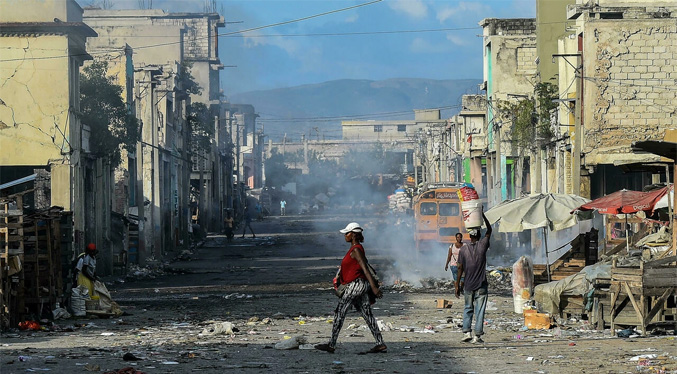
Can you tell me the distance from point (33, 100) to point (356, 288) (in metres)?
18.6

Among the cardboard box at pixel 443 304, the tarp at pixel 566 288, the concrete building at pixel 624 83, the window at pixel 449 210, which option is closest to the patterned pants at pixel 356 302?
the tarp at pixel 566 288

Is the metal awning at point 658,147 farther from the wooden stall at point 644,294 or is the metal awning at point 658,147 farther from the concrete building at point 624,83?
the concrete building at point 624,83

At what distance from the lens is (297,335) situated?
1670cm

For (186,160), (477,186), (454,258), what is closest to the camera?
(454,258)

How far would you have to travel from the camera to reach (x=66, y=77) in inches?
1200

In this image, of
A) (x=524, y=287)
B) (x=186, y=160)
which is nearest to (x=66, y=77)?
(x=524, y=287)

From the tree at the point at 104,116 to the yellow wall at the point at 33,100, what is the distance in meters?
3.94

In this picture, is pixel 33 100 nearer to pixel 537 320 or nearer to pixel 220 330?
pixel 220 330

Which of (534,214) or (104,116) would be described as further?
(104,116)

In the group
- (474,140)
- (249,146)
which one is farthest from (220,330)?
(249,146)

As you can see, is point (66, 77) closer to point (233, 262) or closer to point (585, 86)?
point (233, 262)

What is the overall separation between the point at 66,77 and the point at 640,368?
21.9m

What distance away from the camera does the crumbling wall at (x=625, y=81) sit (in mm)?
36750

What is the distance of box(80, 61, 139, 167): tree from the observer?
35.0 m
